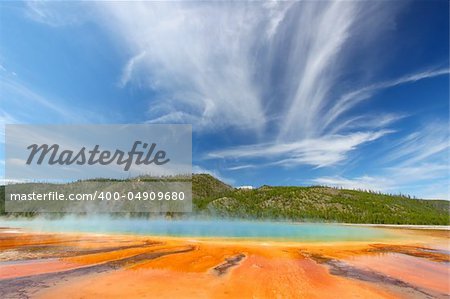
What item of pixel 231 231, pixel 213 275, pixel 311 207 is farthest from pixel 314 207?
pixel 213 275

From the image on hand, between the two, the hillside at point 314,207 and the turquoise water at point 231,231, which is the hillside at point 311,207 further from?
the turquoise water at point 231,231

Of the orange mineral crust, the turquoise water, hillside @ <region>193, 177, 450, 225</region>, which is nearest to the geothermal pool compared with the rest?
the orange mineral crust

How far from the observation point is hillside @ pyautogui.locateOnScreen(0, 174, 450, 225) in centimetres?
10744

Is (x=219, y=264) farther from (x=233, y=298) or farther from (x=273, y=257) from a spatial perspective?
(x=233, y=298)

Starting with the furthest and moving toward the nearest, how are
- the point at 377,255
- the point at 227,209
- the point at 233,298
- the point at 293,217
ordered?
the point at 227,209 < the point at 293,217 < the point at 377,255 < the point at 233,298

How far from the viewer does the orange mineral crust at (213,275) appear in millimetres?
9789

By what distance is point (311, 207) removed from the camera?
13662 centimetres

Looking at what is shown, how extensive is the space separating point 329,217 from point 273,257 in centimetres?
9839

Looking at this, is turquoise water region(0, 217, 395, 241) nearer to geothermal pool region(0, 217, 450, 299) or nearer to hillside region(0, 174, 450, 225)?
geothermal pool region(0, 217, 450, 299)

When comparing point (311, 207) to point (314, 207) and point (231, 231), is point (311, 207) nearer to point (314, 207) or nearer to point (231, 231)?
point (314, 207)

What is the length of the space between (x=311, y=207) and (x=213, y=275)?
132609 millimetres

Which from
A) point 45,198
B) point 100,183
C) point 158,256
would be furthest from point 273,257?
point 100,183

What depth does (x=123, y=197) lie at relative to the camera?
153m

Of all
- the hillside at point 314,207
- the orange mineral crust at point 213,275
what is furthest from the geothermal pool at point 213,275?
the hillside at point 314,207
